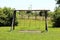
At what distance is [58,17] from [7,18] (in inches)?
401

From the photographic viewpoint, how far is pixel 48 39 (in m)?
16.5

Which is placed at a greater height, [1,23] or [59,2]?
[59,2]

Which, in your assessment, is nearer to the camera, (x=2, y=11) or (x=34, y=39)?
(x=34, y=39)

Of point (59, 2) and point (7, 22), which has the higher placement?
point (59, 2)

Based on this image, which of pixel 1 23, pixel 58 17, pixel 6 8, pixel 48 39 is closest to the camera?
pixel 48 39

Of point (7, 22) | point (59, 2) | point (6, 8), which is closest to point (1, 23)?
point (7, 22)

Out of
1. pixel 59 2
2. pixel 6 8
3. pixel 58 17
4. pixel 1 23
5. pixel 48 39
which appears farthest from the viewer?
pixel 59 2

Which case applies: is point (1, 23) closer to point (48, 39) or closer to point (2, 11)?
Result: point (2, 11)

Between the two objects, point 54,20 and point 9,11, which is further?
point 9,11

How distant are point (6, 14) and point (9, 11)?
3.14 ft

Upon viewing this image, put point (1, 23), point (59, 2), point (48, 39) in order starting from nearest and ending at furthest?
point (48, 39), point (1, 23), point (59, 2)

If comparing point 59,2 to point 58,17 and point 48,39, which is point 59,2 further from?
point 48,39

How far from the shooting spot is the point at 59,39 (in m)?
16.7

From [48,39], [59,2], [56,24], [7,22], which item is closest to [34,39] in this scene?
[48,39]
